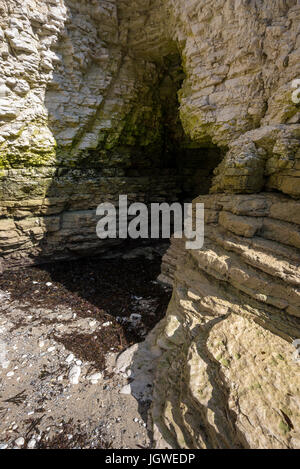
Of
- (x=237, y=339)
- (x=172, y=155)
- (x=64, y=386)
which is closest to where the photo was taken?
(x=237, y=339)

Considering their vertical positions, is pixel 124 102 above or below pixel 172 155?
above

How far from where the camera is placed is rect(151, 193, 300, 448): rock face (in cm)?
242

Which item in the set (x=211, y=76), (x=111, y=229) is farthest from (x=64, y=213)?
(x=211, y=76)

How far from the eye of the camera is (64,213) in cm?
791

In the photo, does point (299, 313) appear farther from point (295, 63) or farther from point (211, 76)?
point (211, 76)

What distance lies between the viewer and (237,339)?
3150 mm

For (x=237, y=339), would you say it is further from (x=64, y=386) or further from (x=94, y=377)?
(x=64, y=386)

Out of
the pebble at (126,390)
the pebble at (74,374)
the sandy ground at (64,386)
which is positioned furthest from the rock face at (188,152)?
the pebble at (74,374)

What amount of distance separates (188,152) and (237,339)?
894 cm

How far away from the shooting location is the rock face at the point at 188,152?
2.87 m

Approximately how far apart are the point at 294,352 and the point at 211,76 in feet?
20.1

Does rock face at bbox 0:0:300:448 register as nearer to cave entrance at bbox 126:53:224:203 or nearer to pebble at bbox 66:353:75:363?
cave entrance at bbox 126:53:224:203

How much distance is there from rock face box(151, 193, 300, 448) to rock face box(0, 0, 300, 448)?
18mm

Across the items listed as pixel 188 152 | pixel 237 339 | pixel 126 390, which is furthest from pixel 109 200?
pixel 237 339
